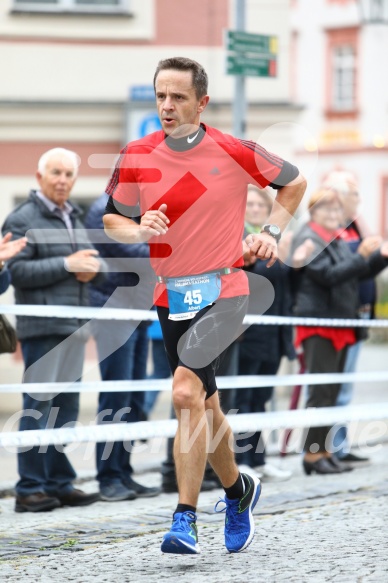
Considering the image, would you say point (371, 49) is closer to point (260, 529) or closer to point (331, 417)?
point (331, 417)

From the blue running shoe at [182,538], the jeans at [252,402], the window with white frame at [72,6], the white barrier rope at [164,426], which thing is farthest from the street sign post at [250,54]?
the blue running shoe at [182,538]

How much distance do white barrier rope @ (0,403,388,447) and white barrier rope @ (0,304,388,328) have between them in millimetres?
636

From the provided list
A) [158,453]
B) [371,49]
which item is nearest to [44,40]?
[158,453]

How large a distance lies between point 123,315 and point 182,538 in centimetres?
266

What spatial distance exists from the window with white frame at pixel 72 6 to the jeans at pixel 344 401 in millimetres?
5896

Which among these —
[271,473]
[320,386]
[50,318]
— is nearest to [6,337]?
[50,318]

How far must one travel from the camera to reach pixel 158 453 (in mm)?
10312

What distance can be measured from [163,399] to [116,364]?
571cm

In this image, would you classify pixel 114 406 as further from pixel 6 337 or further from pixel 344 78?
pixel 344 78

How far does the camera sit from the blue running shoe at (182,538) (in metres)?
5.39

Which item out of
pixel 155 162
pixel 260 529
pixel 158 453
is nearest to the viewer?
pixel 155 162

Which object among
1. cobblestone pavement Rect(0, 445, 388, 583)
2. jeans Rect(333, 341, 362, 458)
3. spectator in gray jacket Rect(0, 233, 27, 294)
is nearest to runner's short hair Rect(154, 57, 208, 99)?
spectator in gray jacket Rect(0, 233, 27, 294)

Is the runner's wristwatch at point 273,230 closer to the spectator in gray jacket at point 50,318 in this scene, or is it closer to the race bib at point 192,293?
the race bib at point 192,293

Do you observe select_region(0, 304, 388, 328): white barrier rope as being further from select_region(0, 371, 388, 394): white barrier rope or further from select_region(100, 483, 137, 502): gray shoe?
select_region(100, 483, 137, 502): gray shoe
